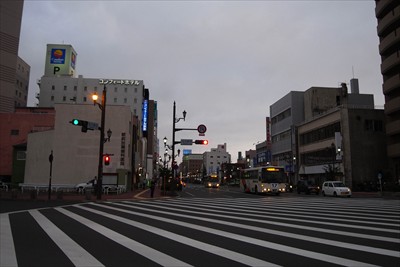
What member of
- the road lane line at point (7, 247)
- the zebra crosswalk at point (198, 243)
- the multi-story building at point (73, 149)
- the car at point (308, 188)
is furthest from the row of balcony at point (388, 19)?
the road lane line at point (7, 247)

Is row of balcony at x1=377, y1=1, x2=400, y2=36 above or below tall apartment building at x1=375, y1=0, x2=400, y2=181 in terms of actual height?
above

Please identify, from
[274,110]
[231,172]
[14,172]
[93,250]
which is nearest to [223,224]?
[93,250]

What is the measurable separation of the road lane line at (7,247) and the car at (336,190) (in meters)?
30.0

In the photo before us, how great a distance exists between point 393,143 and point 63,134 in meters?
45.3

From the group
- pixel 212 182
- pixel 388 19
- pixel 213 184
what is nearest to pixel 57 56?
pixel 212 182

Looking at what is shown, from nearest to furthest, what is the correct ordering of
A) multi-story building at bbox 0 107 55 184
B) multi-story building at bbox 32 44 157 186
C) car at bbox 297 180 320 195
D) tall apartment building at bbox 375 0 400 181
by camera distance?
car at bbox 297 180 320 195 → tall apartment building at bbox 375 0 400 181 → multi-story building at bbox 0 107 55 184 → multi-story building at bbox 32 44 157 186

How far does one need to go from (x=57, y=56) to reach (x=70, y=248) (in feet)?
345

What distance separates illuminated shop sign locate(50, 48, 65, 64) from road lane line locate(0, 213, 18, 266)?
326 feet

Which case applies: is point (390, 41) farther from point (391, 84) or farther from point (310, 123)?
point (310, 123)

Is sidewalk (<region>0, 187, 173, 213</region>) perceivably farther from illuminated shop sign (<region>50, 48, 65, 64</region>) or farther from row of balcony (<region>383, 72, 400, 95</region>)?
illuminated shop sign (<region>50, 48, 65, 64</region>)

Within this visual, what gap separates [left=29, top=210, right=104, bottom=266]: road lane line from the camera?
629 cm

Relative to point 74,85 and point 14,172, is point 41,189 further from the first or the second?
point 74,85

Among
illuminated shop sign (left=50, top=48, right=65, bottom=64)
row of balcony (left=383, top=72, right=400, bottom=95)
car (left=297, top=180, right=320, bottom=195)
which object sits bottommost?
car (left=297, top=180, right=320, bottom=195)

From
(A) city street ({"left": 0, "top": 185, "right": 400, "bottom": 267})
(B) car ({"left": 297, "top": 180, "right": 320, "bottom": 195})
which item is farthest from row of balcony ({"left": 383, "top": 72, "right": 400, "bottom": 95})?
(A) city street ({"left": 0, "top": 185, "right": 400, "bottom": 267})
